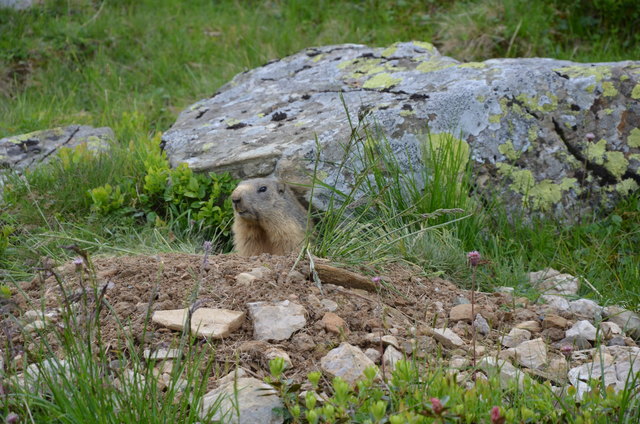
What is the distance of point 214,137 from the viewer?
6.25 m

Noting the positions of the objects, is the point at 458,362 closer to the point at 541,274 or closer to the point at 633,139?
the point at 541,274

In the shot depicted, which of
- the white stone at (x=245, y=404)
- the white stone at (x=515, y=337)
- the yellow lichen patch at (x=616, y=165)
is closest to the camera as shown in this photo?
the white stone at (x=245, y=404)

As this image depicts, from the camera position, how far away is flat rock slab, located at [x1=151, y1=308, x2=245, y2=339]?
3.24 meters

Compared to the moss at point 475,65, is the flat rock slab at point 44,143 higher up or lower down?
lower down

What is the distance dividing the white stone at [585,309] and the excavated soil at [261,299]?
34 centimetres

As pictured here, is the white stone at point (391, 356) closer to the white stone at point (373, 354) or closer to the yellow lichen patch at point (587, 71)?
the white stone at point (373, 354)

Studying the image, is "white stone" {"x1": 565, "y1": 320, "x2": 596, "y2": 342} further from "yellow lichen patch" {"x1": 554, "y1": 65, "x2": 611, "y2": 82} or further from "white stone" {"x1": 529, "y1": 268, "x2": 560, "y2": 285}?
"yellow lichen patch" {"x1": 554, "y1": 65, "x2": 611, "y2": 82}

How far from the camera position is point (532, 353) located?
131 inches

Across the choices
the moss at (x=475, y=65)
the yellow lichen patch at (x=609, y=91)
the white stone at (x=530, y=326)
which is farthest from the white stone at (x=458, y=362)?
the moss at (x=475, y=65)

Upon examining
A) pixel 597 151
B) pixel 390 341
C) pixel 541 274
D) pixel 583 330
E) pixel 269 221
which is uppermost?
pixel 390 341

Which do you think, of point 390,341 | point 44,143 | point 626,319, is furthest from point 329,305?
point 44,143

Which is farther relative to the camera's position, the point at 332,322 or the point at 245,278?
the point at 245,278

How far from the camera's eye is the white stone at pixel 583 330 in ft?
11.8

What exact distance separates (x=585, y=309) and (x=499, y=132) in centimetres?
195
